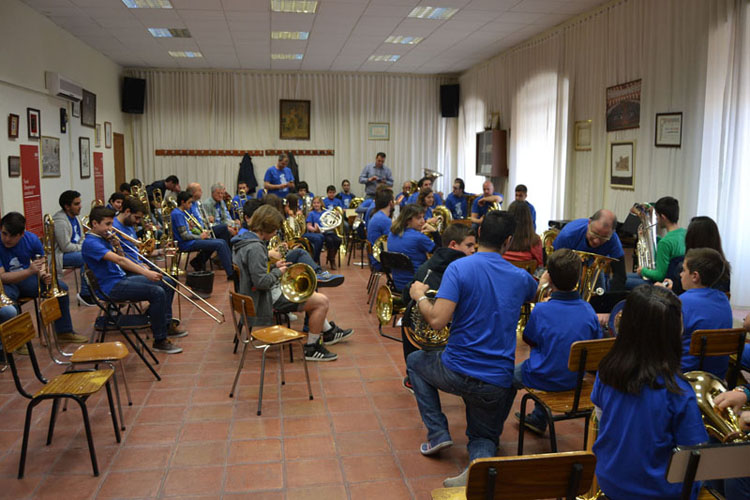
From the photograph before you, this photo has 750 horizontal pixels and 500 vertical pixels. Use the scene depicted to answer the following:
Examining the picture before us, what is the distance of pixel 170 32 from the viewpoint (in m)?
9.57

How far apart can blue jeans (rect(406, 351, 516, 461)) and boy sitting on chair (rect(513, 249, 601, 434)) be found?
0.20 m

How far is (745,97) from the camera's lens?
5.79 meters

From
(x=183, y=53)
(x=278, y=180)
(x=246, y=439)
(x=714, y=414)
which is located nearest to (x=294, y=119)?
(x=278, y=180)

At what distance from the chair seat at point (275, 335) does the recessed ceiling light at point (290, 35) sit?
679 centimetres

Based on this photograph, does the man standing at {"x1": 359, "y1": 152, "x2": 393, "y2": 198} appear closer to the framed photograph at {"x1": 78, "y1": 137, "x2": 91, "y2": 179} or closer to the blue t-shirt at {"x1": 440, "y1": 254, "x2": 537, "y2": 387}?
the framed photograph at {"x1": 78, "y1": 137, "x2": 91, "y2": 179}

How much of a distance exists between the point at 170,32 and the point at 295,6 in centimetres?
277

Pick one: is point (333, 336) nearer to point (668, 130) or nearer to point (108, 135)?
point (668, 130)

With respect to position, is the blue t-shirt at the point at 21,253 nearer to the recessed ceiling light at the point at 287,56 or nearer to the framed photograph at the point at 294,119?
the recessed ceiling light at the point at 287,56

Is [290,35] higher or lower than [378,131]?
higher

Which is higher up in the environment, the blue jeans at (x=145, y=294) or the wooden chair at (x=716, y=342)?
the wooden chair at (x=716, y=342)

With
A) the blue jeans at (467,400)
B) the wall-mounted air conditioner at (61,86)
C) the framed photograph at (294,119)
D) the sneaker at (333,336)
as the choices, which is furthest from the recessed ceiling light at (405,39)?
the blue jeans at (467,400)

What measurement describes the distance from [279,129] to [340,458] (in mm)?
11659

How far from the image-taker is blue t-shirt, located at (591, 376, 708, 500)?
74.5 inches

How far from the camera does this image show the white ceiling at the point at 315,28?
7.85 meters
